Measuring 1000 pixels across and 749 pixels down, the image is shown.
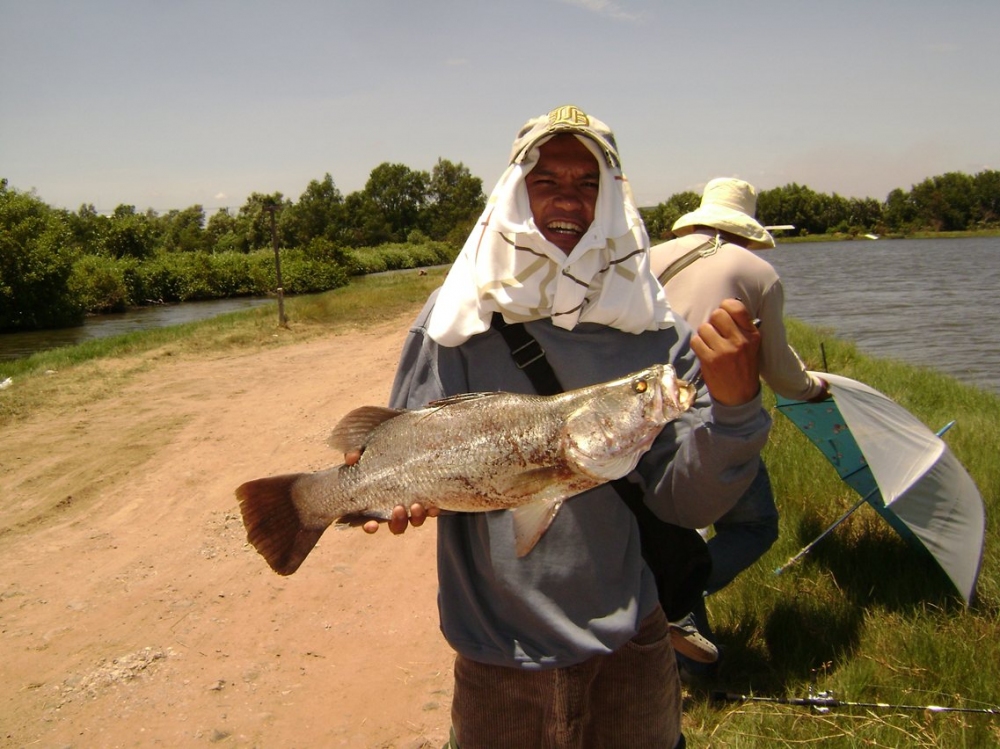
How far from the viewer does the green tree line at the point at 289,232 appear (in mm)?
34906

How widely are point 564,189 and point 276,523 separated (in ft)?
4.39

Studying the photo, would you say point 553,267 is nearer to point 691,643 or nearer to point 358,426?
point 358,426

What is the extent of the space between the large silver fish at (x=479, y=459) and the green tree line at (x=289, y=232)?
2023mm

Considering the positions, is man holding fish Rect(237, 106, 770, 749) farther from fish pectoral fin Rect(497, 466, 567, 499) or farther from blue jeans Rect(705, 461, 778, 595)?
blue jeans Rect(705, 461, 778, 595)

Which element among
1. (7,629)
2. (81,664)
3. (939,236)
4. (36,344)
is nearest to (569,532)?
(81,664)

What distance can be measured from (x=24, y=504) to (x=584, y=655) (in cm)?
696

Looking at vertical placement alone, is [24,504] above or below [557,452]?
below

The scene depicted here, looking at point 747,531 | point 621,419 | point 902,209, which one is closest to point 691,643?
point 747,531

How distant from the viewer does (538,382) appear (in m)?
2.15

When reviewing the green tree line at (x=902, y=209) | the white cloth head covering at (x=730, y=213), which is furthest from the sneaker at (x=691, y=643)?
the green tree line at (x=902, y=209)

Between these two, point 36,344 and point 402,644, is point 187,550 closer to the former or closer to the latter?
point 402,644

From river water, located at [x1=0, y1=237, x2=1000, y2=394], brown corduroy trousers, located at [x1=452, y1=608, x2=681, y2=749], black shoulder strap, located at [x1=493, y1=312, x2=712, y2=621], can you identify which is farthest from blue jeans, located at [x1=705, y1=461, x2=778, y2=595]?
river water, located at [x1=0, y1=237, x2=1000, y2=394]

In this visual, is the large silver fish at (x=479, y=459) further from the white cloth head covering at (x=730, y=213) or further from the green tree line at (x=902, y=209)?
the green tree line at (x=902, y=209)

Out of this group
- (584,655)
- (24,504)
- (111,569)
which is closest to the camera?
(584,655)
